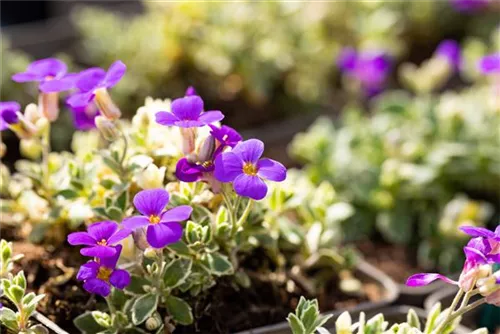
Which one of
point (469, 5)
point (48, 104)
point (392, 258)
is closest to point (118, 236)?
point (48, 104)

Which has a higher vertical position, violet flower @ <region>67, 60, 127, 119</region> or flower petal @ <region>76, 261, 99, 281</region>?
violet flower @ <region>67, 60, 127, 119</region>

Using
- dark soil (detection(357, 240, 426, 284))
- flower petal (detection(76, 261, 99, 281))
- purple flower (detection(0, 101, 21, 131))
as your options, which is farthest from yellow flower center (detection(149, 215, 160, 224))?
dark soil (detection(357, 240, 426, 284))

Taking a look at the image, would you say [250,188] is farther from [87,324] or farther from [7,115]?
[7,115]

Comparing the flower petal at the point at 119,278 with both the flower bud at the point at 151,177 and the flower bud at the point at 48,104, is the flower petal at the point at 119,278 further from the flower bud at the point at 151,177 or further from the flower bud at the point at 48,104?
the flower bud at the point at 48,104

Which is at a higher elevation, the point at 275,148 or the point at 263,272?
the point at 263,272

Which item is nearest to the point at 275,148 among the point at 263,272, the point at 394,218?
the point at 394,218

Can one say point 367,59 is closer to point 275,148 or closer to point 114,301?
point 275,148

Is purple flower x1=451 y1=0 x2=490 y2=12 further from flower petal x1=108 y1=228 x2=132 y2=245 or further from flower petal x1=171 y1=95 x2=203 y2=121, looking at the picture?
flower petal x1=108 y1=228 x2=132 y2=245
